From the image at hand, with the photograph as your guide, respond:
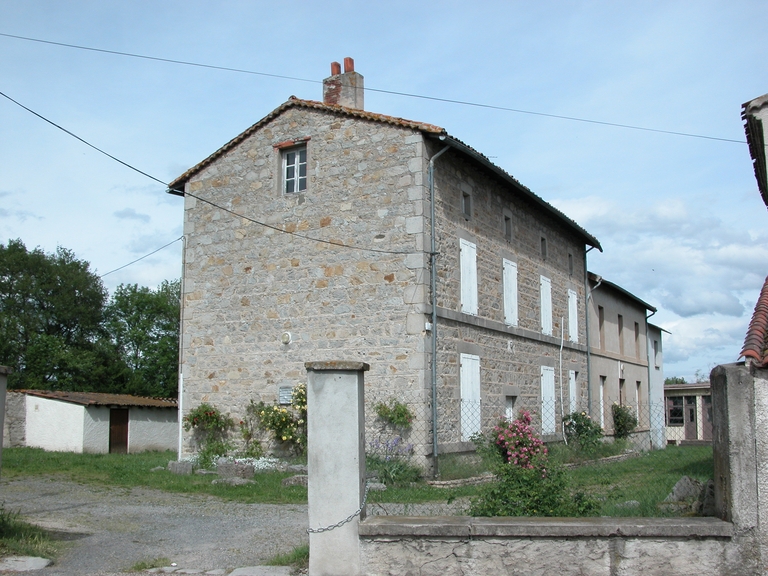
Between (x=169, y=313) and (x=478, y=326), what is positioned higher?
(x=169, y=313)

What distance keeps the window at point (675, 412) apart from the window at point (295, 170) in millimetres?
21324

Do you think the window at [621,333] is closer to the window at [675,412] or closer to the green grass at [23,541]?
the window at [675,412]

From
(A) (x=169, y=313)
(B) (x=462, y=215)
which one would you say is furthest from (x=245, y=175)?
(A) (x=169, y=313)

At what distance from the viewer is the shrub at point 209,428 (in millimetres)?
14391

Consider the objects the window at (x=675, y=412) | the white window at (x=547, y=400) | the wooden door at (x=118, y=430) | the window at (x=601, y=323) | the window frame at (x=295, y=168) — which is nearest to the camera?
the window frame at (x=295, y=168)

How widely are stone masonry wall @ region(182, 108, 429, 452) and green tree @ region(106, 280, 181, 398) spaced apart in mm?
27769

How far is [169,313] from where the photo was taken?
150ft

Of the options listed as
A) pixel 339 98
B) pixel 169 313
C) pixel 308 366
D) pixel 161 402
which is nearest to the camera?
pixel 308 366

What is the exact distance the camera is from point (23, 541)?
21.4 ft

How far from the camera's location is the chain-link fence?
24.1 feet

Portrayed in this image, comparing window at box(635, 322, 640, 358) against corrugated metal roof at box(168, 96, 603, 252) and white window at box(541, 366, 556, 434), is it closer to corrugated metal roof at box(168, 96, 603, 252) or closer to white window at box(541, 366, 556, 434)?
white window at box(541, 366, 556, 434)

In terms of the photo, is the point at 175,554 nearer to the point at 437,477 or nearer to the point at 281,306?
the point at 437,477

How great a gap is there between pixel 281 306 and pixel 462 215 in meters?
3.89

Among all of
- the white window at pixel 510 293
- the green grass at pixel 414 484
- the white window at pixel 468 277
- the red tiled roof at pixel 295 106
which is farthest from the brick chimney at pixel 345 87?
the green grass at pixel 414 484
